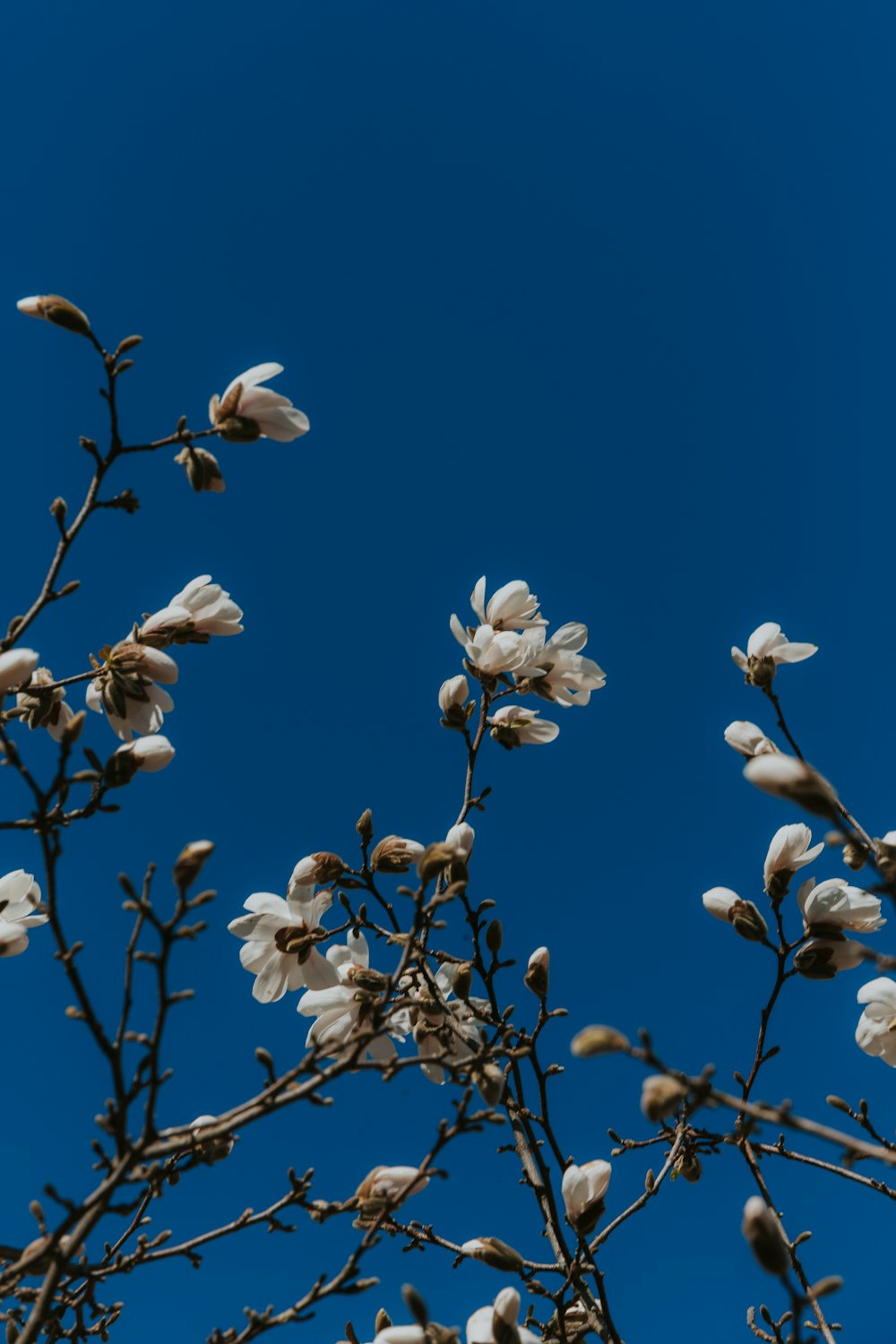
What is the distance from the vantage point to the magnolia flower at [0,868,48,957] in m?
1.97

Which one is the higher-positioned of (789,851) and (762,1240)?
(789,851)

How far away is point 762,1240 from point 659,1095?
0.65 feet

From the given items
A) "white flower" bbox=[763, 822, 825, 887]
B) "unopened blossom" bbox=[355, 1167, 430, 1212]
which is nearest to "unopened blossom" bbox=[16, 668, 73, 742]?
"unopened blossom" bbox=[355, 1167, 430, 1212]

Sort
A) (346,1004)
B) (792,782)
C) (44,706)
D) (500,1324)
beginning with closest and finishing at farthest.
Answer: (792,782) < (500,1324) < (44,706) < (346,1004)

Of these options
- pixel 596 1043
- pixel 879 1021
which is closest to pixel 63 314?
pixel 596 1043

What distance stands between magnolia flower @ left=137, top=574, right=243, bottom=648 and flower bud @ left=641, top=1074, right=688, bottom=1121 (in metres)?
1.55

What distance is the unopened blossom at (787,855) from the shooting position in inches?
97.5

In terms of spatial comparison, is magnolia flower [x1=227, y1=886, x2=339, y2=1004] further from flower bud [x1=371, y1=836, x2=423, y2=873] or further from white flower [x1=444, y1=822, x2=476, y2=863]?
white flower [x1=444, y1=822, x2=476, y2=863]

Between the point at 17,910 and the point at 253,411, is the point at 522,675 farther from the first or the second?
the point at 17,910

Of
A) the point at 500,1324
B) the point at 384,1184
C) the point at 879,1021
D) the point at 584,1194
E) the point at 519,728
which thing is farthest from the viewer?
the point at 519,728

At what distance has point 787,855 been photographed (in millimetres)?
2479

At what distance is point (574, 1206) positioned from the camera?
206 centimetres

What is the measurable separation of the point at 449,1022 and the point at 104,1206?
108 cm

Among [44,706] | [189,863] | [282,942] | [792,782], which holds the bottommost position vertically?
[792,782]
